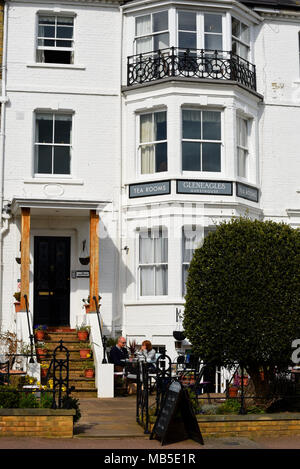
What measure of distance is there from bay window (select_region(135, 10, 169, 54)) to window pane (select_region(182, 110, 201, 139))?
7.28 feet

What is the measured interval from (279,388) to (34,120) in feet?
35.2

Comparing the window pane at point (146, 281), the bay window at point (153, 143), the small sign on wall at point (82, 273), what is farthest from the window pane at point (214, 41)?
the small sign on wall at point (82, 273)

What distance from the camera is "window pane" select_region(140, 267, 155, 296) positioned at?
19.5 meters

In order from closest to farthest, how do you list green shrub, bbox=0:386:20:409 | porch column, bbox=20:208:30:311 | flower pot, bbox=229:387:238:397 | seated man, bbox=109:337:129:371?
green shrub, bbox=0:386:20:409 < flower pot, bbox=229:387:238:397 < seated man, bbox=109:337:129:371 < porch column, bbox=20:208:30:311

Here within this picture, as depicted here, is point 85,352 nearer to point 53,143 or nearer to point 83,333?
point 83,333

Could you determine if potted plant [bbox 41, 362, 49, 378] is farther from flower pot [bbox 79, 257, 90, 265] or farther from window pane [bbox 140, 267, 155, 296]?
window pane [bbox 140, 267, 155, 296]

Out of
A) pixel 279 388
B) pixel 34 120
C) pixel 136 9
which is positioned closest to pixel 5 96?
pixel 34 120

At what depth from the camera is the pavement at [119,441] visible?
10.3 metres

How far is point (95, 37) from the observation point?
67.6 ft

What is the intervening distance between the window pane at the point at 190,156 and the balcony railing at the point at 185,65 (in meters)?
1.93

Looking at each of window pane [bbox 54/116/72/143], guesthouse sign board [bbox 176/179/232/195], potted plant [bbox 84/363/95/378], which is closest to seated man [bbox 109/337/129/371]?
potted plant [bbox 84/363/95/378]

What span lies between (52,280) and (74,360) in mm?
3361

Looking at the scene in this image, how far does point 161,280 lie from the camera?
1938 centimetres
